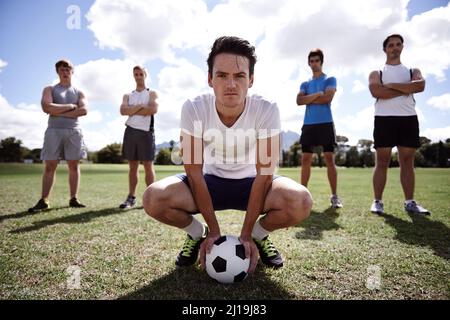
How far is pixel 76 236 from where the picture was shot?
13.5 feet

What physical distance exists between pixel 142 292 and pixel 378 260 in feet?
8.02

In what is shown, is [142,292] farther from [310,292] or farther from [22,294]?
[310,292]

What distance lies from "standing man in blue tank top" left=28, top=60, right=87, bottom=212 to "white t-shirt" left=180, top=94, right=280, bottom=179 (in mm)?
4461

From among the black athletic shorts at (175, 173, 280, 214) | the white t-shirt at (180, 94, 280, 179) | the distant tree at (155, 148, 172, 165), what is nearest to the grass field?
the black athletic shorts at (175, 173, 280, 214)

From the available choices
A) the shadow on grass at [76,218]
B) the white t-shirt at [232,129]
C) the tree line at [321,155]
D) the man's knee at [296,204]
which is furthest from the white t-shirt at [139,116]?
the tree line at [321,155]

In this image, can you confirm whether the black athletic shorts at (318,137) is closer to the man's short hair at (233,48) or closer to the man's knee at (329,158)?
the man's knee at (329,158)

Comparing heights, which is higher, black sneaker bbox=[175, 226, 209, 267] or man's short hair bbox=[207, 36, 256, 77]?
man's short hair bbox=[207, 36, 256, 77]

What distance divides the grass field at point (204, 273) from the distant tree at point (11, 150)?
3711 inches

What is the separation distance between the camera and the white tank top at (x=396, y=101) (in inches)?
232

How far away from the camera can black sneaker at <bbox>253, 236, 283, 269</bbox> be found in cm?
301

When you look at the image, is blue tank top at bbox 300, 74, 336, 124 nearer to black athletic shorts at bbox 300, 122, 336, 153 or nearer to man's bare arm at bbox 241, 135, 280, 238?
black athletic shorts at bbox 300, 122, 336, 153

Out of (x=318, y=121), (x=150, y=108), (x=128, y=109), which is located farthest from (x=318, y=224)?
(x=128, y=109)

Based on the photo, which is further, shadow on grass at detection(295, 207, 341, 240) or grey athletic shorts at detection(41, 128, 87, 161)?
grey athletic shorts at detection(41, 128, 87, 161)
